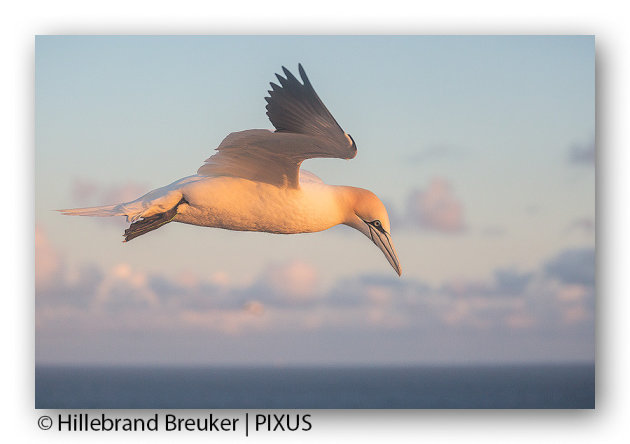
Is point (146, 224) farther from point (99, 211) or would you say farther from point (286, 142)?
point (286, 142)

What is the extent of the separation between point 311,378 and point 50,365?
170 centimetres

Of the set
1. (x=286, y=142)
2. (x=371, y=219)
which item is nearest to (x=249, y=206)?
(x=286, y=142)

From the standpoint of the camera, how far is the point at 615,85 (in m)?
5.26

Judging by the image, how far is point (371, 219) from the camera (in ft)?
15.0

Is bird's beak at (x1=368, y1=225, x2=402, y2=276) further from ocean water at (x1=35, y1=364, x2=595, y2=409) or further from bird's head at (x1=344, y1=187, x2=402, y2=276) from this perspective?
ocean water at (x1=35, y1=364, x2=595, y2=409)

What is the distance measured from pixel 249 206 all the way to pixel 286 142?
43cm

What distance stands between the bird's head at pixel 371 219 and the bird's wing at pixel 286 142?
1.24 feet

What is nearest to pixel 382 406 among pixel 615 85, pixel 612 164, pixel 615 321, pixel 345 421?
pixel 345 421

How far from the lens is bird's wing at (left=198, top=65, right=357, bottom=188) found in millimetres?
3891

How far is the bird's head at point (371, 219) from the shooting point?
4.55 m

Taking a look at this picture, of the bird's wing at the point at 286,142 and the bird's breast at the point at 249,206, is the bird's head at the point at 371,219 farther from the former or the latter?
the bird's wing at the point at 286,142

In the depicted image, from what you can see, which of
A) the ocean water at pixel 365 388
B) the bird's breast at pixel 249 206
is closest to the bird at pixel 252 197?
the bird's breast at pixel 249 206

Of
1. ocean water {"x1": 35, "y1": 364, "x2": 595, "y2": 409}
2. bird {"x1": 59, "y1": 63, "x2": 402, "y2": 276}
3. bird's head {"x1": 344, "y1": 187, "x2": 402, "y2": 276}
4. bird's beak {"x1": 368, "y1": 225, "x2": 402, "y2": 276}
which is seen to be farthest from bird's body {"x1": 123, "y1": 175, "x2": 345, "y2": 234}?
ocean water {"x1": 35, "y1": 364, "x2": 595, "y2": 409}

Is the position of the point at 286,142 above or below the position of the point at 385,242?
above
